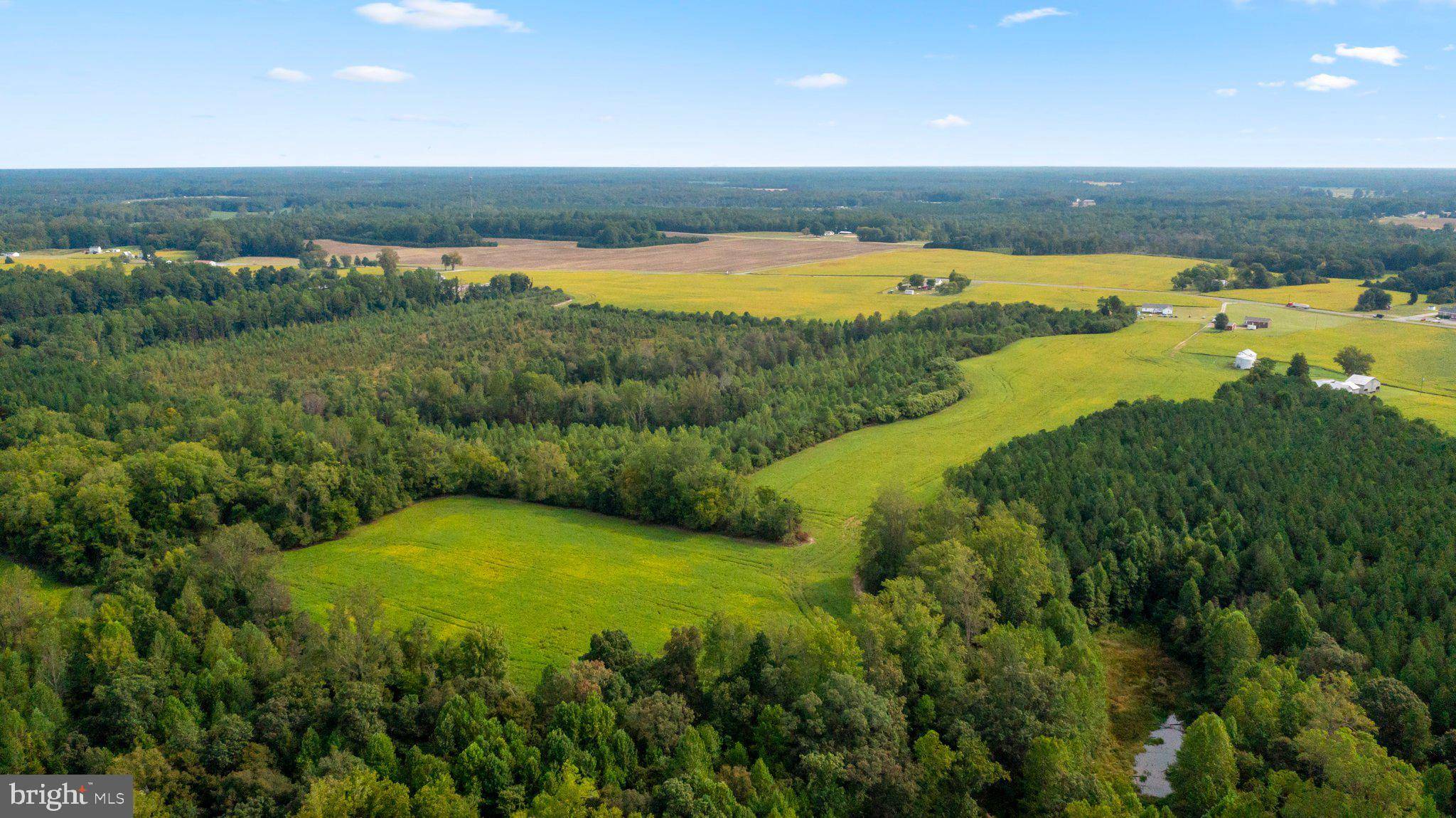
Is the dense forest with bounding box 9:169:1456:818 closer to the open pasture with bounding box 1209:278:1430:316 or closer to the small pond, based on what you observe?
the small pond

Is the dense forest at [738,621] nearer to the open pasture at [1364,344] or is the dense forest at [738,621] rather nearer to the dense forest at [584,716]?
the dense forest at [584,716]

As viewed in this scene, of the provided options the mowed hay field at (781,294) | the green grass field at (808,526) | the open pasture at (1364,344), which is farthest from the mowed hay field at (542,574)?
the mowed hay field at (781,294)

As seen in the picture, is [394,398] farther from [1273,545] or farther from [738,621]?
[1273,545]

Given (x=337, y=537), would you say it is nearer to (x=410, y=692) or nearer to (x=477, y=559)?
(x=477, y=559)

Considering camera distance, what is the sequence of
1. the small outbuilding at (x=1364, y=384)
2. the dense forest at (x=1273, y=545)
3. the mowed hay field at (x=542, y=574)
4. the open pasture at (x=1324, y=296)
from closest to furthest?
1. the dense forest at (x=1273, y=545)
2. the mowed hay field at (x=542, y=574)
3. the small outbuilding at (x=1364, y=384)
4. the open pasture at (x=1324, y=296)

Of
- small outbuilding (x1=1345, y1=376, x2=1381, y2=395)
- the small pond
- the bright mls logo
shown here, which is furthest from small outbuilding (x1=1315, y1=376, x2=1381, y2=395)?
the bright mls logo

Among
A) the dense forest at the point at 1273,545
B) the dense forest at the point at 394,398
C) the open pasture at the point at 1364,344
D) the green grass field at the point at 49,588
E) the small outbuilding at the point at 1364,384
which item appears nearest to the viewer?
the dense forest at the point at 1273,545

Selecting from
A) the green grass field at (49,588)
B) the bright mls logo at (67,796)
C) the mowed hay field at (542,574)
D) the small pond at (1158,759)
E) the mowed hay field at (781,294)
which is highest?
the mowed hay field at (781,294)

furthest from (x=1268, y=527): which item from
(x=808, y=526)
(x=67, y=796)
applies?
(x=67, y=796)
